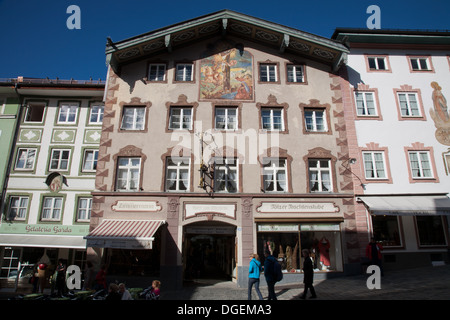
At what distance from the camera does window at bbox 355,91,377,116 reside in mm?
17597

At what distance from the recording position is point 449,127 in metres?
17.5

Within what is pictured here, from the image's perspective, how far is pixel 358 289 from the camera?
1218 centimetres

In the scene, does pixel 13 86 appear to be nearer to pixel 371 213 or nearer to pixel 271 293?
pixel 271 293

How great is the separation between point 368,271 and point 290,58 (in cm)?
1279

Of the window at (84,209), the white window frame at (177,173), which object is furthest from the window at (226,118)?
the window at (84,209)

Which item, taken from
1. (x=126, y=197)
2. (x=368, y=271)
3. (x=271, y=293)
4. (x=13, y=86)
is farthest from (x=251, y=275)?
(x=13, y=86)

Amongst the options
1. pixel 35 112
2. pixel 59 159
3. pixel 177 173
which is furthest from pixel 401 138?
pixel 35 112

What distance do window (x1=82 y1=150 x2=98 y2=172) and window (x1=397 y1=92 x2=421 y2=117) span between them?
19476 millimetres

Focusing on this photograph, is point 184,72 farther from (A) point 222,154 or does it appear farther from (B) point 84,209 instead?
(B) point 84,209

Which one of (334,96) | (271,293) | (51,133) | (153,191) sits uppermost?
(334,96)

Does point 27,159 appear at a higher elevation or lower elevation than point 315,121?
lower

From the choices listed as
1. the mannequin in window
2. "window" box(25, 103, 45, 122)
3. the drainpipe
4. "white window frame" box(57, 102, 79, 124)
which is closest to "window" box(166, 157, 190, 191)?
the mannequin in window

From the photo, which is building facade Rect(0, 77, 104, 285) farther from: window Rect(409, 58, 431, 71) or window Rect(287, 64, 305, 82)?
window Rect(409, 58, 431, 71)

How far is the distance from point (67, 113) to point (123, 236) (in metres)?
11.7
